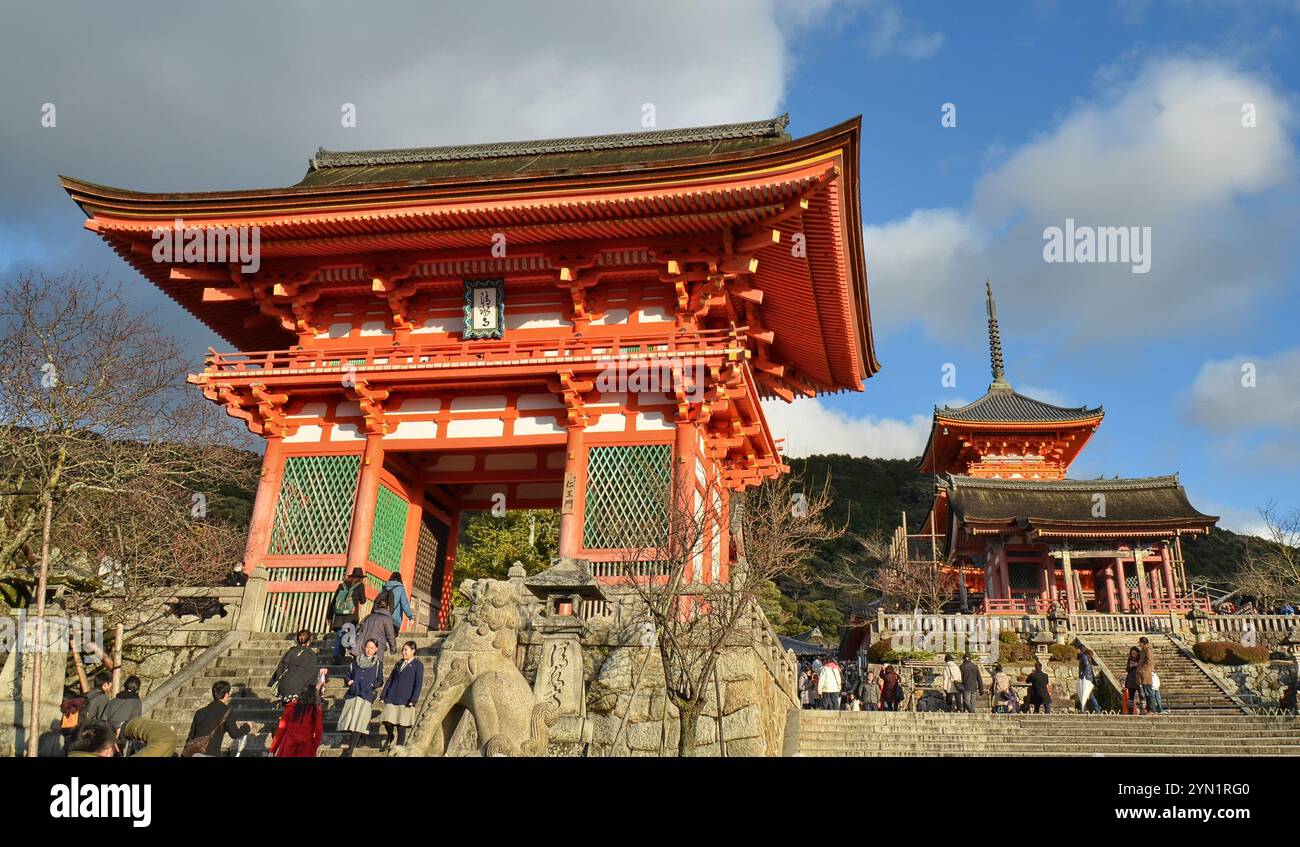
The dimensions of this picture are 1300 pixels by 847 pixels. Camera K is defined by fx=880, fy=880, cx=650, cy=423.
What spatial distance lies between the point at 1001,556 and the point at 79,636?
33.3 meters

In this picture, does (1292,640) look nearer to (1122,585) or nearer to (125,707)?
(1122,585)

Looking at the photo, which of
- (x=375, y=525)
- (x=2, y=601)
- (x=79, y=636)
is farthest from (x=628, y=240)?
(x=2, y=601)

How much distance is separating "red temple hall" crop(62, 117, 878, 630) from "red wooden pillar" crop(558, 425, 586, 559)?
1.7 inches

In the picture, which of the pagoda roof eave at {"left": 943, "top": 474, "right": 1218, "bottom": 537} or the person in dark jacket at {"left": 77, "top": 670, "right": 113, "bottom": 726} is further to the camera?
the pagoda roof eave at {"left": 943, "top": 474, "right": 1218, "bottom": 537}

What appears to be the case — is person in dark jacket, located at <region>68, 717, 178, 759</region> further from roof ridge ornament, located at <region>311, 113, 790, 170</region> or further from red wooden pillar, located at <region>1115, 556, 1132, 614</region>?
red wooden pillar, located at <region>1115, 556, 1132, 614</region>

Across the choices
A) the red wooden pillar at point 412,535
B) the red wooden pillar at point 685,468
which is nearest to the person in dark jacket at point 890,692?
the red wooden pillar at point 685,468

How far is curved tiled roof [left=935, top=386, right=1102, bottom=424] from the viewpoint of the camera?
43.9 m

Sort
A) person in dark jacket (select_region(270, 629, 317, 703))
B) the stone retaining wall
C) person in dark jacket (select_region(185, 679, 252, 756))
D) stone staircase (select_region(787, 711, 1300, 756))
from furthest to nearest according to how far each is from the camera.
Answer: the stone retaining wall, stone staircase (select_region(787, 711, 1300, 756)), person in dark jacket (select_region(270, 629, 317, 703)), person in dark jacket (select_region(185, 679, 252, 756))

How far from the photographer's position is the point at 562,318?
19.3m

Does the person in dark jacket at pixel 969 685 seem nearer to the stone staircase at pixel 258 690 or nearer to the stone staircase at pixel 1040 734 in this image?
the stone staircase at pixel 1040 734

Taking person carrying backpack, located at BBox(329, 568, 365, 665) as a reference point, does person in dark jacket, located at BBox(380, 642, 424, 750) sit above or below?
below

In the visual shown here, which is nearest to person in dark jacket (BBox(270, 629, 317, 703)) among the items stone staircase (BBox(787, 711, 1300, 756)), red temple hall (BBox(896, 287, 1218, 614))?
stone staircase (BBox(787, 711, 1300, 756))

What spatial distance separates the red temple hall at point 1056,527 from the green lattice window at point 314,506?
78.5ft

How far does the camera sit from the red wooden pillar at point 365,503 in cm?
1722
